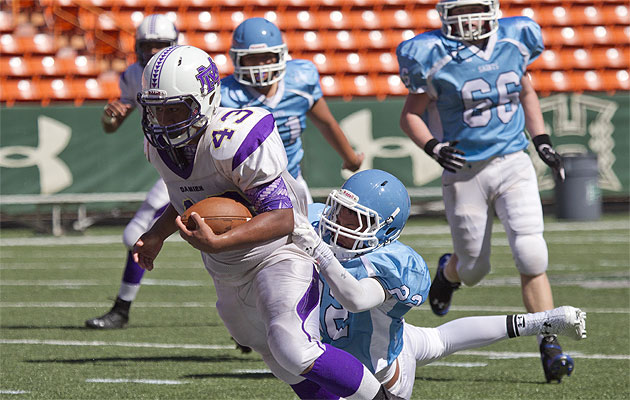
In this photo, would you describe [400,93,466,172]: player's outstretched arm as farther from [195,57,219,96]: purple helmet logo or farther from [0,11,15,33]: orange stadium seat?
[0,11,15,33]: orange stadium seat

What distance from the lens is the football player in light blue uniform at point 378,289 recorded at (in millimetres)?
3064

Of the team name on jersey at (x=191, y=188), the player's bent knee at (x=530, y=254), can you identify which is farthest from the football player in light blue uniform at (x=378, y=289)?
the player's bent knee at (x=530, y=254)

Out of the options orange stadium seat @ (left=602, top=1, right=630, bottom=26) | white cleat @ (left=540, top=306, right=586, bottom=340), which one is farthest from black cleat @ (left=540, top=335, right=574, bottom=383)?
orange stadium seat @ (left=602, top=1, right=630, bottom=26)

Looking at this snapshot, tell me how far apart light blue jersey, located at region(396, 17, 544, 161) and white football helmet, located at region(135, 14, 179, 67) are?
1.50 m

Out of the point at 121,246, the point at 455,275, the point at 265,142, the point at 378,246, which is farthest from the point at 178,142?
the point at 121,246

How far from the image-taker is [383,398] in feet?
10.2

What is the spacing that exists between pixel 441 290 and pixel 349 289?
2478 mm

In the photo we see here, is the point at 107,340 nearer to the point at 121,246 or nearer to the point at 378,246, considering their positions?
the point at 378,246

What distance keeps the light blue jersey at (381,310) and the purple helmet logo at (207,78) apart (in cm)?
68

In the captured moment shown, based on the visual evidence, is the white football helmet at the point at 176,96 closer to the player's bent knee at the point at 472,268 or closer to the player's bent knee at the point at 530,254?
the player's bent knee at the point at 530,254

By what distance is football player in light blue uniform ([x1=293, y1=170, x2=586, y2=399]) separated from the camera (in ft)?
10.1

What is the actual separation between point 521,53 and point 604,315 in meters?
1.79

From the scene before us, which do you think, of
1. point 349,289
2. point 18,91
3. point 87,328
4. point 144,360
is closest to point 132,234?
point 87,328

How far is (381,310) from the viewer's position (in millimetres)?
3326
